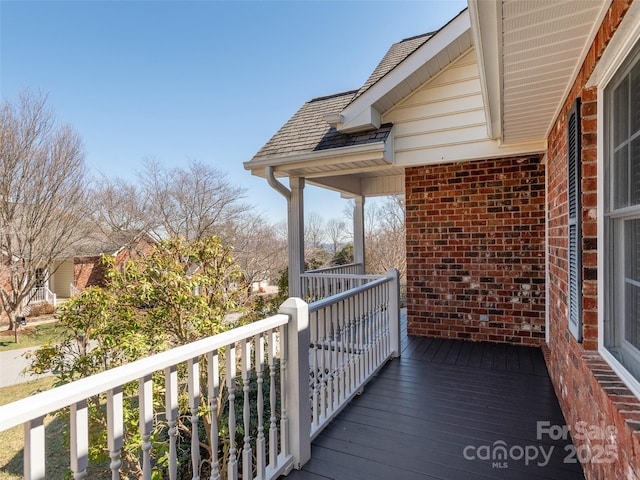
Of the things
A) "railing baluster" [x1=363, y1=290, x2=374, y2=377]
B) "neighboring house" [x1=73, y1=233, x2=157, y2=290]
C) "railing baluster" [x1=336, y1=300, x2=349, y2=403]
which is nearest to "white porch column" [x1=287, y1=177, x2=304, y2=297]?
"railing baluster" [x1=363, y1=290, x2=374, y2=377]

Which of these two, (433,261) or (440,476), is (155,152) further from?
(440,476)

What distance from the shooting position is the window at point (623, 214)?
157 cm

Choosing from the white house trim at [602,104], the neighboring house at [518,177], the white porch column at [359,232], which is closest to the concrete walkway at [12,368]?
the white porch column at [359,232]

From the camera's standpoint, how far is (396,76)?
4684mm

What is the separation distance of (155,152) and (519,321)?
16.5 meters

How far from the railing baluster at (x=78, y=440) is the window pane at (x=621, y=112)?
8.50 ft

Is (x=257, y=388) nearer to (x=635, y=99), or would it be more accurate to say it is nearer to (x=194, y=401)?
(x=194, y=401)

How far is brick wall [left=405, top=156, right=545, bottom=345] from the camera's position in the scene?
4684mm

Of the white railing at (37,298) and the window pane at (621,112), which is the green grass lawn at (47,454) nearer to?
the window pane at (621,112)

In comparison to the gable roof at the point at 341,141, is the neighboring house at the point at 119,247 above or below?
below

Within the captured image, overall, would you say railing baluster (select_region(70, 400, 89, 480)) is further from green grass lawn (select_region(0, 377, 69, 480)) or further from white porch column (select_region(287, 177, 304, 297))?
white porch column (select_region(287, 177, 304, 297))

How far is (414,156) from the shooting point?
4.95 meters

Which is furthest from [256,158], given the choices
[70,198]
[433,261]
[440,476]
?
[70,198]

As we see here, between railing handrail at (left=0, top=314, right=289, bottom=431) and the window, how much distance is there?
6.46 ft
